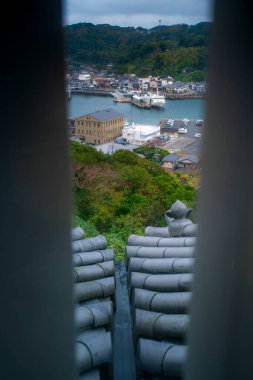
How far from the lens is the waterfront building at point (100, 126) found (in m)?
2.23

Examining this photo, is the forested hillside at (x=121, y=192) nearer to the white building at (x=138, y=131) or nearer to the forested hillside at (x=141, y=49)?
the white building at (x=138, y=131)

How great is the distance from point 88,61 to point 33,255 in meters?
1.01

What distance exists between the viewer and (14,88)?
0.74 meters

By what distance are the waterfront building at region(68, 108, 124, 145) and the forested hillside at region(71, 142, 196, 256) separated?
125cm

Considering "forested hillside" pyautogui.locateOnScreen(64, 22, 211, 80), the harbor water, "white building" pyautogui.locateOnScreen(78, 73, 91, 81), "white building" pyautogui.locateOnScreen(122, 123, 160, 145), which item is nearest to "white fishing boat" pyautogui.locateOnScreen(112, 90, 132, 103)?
the harbor water

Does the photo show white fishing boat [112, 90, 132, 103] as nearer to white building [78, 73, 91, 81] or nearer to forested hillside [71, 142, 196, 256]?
white building [78, 73, 91, 81]

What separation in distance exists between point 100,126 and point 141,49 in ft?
2.96

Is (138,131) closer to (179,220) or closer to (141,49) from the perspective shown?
(179,220)

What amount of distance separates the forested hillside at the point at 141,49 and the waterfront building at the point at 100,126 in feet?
1.06

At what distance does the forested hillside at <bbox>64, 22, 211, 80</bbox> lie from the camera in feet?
4.64

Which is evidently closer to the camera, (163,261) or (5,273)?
(5,273)

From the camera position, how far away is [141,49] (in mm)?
1893

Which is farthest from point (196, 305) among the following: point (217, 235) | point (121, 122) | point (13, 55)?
point (121, 122)

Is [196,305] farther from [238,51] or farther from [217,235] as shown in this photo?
[238,51]
